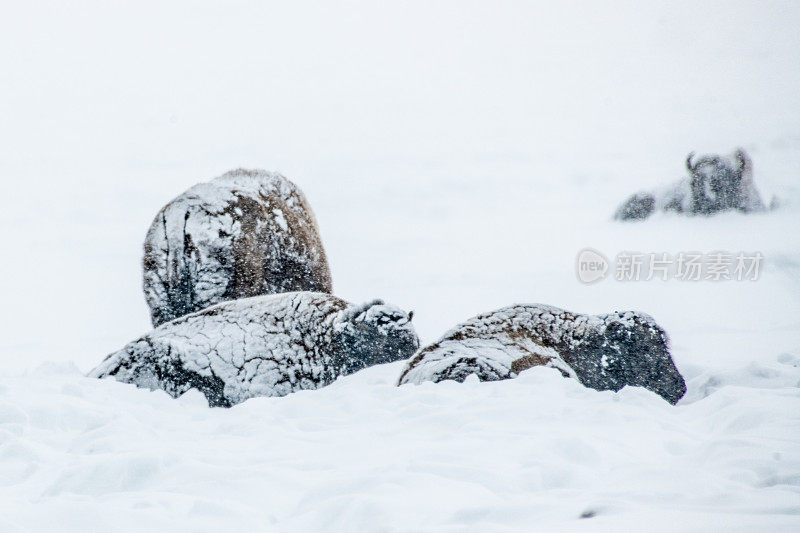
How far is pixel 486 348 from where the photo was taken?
5602 millimetres

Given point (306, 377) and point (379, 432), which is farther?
point (306, 377)

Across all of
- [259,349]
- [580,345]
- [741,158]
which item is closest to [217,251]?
[259,349]

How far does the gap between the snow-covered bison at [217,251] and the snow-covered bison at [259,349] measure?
33.0 inches

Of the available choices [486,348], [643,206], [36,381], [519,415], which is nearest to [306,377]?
[486,348]

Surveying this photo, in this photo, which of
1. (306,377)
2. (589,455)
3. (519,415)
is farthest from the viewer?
(306,377)

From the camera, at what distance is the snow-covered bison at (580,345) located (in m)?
5.68

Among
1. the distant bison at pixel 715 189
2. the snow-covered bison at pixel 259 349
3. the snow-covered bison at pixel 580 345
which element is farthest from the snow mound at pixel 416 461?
the distant bison at pixel 715 189

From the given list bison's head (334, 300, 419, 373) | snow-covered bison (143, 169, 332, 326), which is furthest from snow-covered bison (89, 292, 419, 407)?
snow-covered bison (143, 169, 332, 326)

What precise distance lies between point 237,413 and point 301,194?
4.24 meters

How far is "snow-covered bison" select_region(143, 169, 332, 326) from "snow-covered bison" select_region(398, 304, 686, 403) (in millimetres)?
2700

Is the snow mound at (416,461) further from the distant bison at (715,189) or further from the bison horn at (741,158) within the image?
the bison horn at (741,158)

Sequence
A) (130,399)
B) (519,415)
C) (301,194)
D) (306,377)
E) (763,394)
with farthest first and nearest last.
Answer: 1. (301,194)
2. (306,377)
3. (130,399)
4. (763,394)
5. (519,415)

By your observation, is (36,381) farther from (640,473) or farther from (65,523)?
(640,473)

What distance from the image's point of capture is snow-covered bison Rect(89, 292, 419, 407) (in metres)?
6.24
